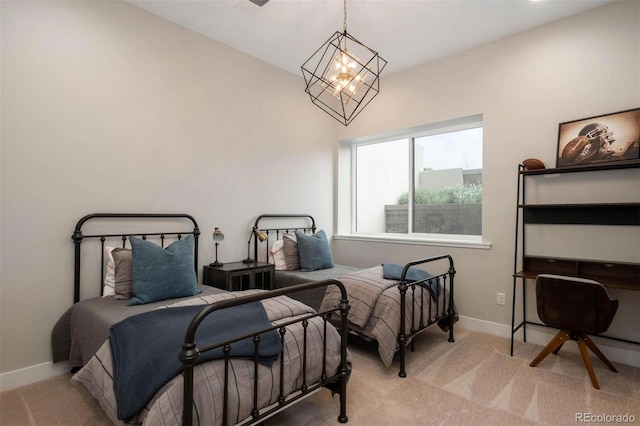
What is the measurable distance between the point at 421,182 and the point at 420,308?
1.88 meters

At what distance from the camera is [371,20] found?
9.51 feet

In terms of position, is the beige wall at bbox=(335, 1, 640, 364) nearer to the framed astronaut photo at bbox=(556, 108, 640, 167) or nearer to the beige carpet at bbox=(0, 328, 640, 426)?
the framed astronaut photo at bbox=(556, 108, 640, 167)

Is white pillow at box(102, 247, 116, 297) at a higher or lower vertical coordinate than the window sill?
lower

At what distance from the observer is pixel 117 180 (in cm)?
262

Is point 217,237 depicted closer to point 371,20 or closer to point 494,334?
point 371,20

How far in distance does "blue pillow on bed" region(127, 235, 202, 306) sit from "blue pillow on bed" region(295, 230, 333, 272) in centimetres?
134

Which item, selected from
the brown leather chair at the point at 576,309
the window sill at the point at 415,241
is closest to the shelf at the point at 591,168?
the window sill at the point at 415,241

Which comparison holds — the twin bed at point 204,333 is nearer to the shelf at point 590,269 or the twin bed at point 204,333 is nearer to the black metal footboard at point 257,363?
the black metal footboard at point 257,363

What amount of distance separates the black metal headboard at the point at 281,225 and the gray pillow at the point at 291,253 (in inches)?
9.0

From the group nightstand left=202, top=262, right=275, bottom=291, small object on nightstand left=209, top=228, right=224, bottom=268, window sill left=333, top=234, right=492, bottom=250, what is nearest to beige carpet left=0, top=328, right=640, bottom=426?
window sill left=333, top=234, right=492, bottom=250

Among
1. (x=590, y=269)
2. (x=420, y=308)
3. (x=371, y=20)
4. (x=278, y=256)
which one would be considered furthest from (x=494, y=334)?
(x=371, y=20)

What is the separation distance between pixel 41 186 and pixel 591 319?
3967mm

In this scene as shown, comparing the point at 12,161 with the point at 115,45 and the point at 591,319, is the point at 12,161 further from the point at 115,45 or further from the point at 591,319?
the point at 591,319

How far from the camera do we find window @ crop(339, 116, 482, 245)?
3.61m
